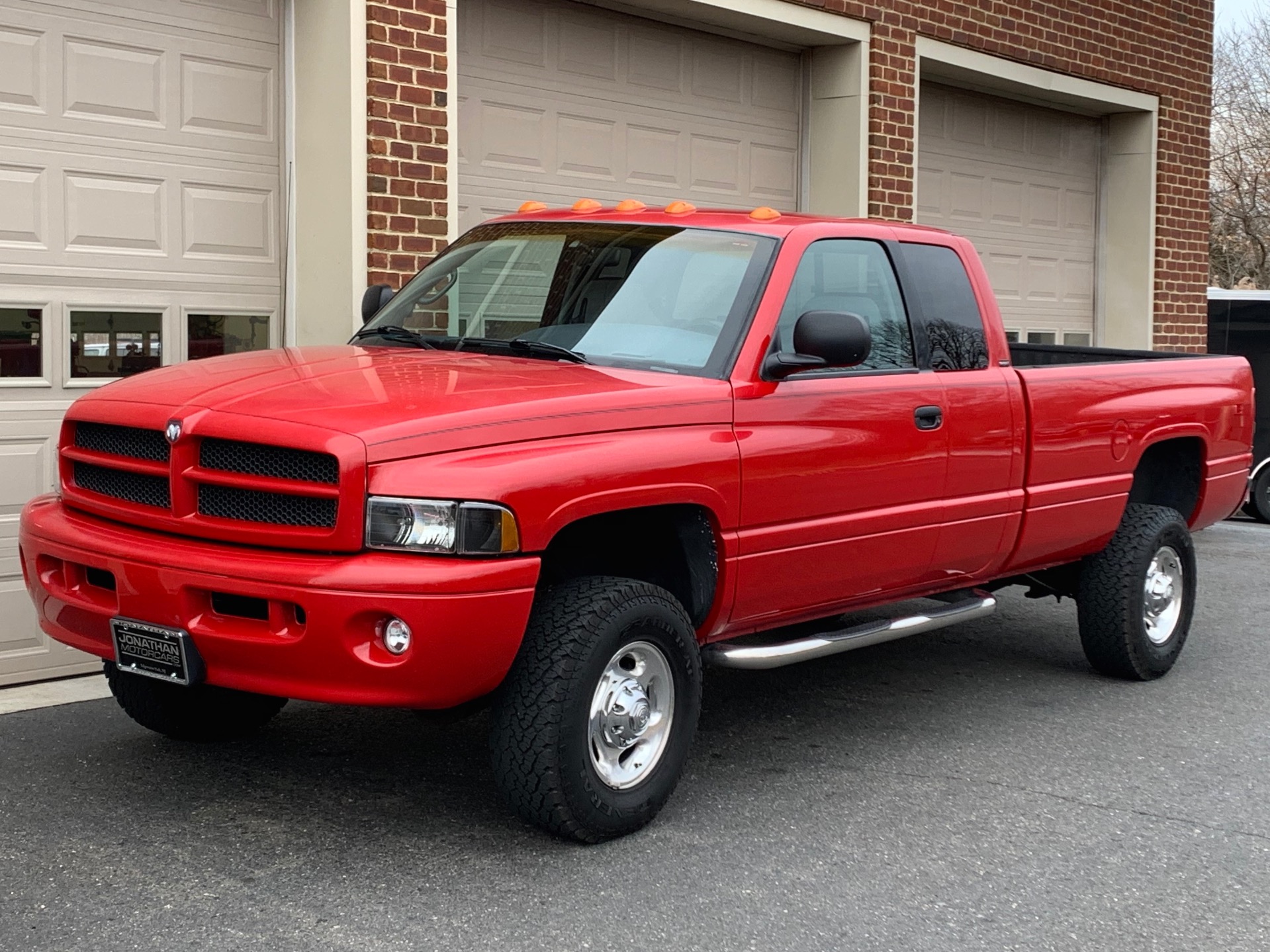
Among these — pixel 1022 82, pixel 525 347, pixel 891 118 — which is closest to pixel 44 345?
pixel 525 347

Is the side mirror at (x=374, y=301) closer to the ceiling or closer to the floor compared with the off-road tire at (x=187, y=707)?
closer to the ceiling

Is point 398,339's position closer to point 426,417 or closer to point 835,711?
point 426,417

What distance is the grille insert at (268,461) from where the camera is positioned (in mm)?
4266

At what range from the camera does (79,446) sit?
496 cm

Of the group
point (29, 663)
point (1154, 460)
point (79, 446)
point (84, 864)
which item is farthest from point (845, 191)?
point (84, 864)

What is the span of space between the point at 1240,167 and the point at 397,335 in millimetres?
38114

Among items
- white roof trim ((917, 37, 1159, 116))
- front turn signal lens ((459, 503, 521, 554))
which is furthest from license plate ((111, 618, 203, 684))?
white roof trim ((917, 37, 1159, 116))

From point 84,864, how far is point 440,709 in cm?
109

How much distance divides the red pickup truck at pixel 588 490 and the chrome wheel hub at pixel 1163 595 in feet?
0.83

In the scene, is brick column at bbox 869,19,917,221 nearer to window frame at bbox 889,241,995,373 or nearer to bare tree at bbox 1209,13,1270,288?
window frame at bbox 889,241,995,373

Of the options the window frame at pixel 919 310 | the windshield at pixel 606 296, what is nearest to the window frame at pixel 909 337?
the window frame at pixel 919 310

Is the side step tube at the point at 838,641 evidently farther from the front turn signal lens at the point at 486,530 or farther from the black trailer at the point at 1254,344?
the black trailer at the point at 1254,344

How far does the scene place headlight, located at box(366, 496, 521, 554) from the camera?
4242 mm

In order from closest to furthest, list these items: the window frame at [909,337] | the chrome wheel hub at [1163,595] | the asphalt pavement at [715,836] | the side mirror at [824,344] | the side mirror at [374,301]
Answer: the asphalt pavement at [715,836], the side mirror at [824,344], the window frame at [909,337], the side mirror at [374,301], the chrome wheel hub at [1163,595]
